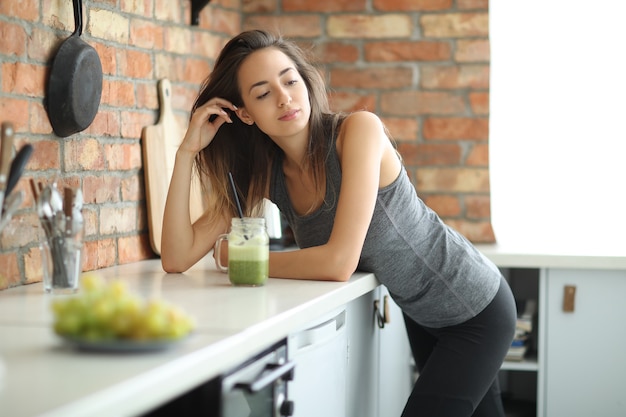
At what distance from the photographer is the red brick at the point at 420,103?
333cm

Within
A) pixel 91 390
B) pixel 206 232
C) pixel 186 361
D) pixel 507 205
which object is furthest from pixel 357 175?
pixel 507 205

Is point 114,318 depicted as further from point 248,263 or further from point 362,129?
point 362,129

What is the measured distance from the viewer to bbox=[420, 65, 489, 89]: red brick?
3.30m

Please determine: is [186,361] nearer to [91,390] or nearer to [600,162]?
[91,390]

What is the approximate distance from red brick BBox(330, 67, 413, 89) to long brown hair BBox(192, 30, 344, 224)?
1.05 meters

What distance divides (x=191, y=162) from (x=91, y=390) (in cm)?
133

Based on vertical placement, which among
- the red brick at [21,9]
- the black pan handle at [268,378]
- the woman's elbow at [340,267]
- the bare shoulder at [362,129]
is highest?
the red brick at [21,9]

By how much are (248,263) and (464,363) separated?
0.69 m

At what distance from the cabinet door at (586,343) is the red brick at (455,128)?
648 mm

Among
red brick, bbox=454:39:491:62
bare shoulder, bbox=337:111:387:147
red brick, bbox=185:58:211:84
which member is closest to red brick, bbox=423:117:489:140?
red brick, bbox=454:39:491:62

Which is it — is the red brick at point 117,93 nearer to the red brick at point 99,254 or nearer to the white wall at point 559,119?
the red brick at point 99,254

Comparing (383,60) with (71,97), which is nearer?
(71,97)

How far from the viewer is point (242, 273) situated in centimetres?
194

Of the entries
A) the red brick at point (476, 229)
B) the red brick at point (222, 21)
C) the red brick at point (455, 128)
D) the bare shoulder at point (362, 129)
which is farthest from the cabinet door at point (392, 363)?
the red brick at point (222, 21)
